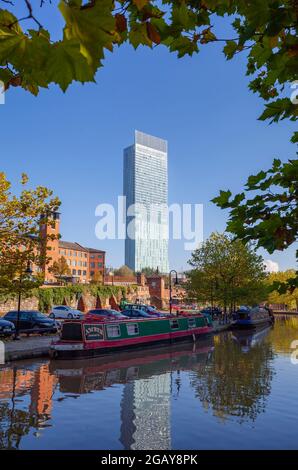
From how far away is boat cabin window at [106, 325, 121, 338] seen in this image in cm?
2594

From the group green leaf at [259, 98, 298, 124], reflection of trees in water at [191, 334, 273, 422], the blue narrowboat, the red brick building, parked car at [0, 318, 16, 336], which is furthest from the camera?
the red brick building

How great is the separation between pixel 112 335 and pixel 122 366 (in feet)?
13.5

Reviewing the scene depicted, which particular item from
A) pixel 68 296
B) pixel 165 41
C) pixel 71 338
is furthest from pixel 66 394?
pixel 68 296

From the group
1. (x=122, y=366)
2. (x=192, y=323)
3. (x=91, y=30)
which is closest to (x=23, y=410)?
(x=122, y=366)

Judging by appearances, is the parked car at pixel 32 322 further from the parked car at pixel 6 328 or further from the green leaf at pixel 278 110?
the green leaf at pixel 278 110

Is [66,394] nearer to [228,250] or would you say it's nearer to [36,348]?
[36,348]

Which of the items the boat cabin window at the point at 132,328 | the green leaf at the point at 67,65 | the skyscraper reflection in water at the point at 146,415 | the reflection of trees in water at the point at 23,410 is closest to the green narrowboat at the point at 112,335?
→ the boat cabin window at the point at 132,328

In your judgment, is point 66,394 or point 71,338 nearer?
point 66,394

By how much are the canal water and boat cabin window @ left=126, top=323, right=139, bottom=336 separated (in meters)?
3.15

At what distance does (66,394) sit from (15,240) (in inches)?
335

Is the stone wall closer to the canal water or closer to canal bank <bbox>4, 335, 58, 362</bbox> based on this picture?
canal bank <bbox>4, 335, 58, 362</bbox>

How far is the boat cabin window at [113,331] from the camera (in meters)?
25.9

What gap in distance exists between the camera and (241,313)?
49250 mm

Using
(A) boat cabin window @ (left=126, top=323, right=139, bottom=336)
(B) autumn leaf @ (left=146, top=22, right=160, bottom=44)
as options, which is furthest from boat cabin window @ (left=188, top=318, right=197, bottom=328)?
(B) autumn leaf @ (left=146, top=22, right=160, bottom=44)
